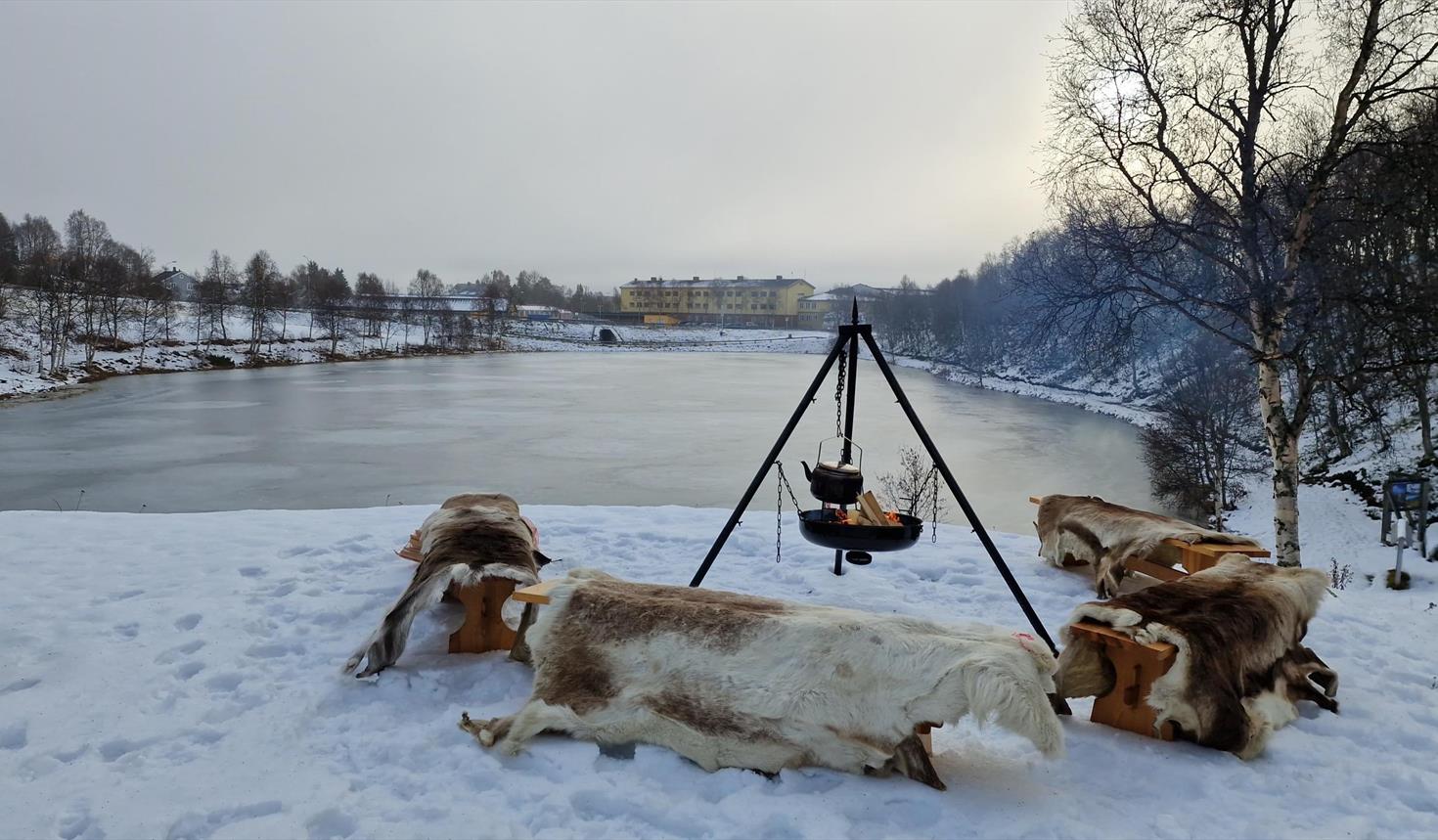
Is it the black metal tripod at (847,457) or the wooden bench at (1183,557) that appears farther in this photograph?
the wooden bench at (1183,557)

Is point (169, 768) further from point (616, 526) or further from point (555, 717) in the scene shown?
point (616, 526)

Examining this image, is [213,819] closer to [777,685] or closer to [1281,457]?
[777,685]

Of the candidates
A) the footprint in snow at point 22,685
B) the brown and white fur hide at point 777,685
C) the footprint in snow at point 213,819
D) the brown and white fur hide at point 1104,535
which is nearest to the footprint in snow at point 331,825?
the footprint in snow at point 213,819

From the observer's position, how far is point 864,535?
4664 mm

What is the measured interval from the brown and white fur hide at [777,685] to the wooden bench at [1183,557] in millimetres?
2745

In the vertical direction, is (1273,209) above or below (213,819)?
above

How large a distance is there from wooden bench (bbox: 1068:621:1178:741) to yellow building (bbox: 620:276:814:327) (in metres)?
115

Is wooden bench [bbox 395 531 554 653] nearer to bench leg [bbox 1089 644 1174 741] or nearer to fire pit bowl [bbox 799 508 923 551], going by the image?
fire pit bowl [bbox 799 508 923 551]

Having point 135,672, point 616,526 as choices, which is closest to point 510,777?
point 135,672

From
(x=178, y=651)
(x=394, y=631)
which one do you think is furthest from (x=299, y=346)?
(x=394, y=631)

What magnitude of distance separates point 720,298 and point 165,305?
279ft

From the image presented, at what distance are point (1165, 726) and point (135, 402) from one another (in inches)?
1335

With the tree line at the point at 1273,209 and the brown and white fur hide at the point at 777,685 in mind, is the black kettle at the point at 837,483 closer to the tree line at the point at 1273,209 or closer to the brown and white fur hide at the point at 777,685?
the brown and white fur hide at the point at 777,685

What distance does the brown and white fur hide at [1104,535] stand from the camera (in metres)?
5.59
